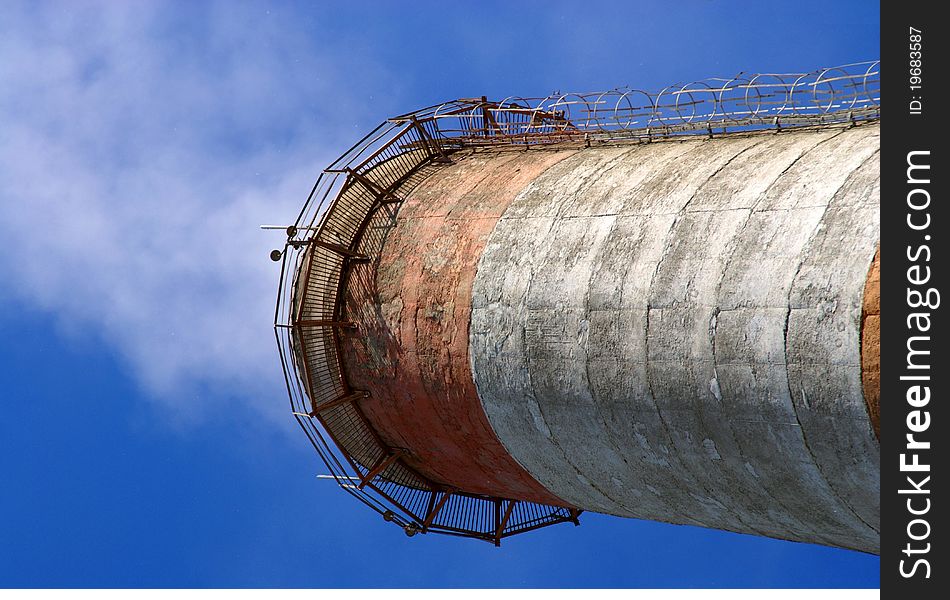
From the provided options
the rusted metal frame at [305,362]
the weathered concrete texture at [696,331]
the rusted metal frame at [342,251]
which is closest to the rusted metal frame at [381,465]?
the rusted metal frame at [305,362]

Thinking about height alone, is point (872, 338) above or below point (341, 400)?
below

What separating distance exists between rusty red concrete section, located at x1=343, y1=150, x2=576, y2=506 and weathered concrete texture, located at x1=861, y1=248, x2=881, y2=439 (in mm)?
6319

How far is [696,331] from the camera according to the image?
52.1 ft

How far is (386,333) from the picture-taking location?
66.0 ft

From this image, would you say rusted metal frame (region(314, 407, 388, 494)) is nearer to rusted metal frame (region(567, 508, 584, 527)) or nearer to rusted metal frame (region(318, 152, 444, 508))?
rusted metal frame (region(318, 152, 444, 508))

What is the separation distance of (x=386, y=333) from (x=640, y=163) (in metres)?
4.94

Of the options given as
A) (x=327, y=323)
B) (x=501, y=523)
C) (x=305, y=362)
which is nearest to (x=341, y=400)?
(x=305, y=362)

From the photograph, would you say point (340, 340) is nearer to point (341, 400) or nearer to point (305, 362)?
point (305, 362)

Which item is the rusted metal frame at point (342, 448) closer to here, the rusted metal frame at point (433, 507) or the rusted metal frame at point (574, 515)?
the rusted metal frame at point (433, 507)

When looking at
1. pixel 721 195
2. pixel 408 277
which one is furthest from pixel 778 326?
pixel 408 277

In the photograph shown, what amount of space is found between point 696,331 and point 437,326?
187 inches

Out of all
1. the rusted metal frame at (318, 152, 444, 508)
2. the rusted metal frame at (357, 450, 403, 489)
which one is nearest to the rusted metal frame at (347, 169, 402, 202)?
the rusted metal frame at (318, 152, 444, 508)

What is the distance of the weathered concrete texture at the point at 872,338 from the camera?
14195 millimetres
